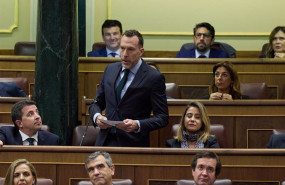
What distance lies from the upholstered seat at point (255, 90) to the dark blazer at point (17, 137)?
147 cm

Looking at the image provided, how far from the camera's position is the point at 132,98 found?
13.8 feet

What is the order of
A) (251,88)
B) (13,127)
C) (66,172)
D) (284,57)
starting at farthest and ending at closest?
(284,57) < (251,88) < (13,127) < (66,172)

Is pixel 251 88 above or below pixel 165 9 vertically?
below

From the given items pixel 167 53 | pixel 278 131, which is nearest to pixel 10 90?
pixel 278 131

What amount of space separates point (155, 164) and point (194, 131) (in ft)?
1.33

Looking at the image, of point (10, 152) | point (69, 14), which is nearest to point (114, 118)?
point (10, 152)

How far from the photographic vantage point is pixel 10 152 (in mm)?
4121

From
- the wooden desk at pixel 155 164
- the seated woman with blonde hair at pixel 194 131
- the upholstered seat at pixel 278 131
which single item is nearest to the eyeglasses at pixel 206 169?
the wooden desk at pixel 155 164

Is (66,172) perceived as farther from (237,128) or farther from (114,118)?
(237,128)

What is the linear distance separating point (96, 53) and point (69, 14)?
3.94 feet

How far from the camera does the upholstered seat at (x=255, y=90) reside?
536cm

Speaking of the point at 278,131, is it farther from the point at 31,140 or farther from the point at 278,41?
the point at 278,41

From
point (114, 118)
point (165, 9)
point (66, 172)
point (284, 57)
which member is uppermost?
point (165, 9)

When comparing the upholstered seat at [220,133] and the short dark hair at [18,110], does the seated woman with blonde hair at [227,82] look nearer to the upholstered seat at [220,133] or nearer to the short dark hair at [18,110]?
the upholstered seat at [220,133]
